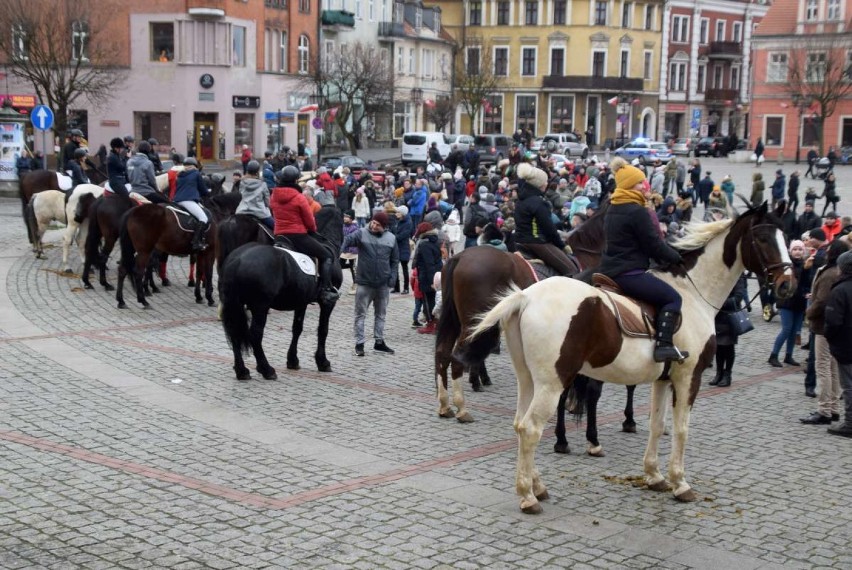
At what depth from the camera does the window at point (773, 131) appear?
74000 mm

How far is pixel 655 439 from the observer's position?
381 inches

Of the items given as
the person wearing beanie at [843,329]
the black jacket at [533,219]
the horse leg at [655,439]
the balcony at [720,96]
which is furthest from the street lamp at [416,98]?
the horse leg at [655,439]

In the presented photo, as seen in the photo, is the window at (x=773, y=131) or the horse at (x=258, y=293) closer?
the horse at (x=258, y=293)

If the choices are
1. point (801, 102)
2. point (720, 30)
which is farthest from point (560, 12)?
point (801, 102)

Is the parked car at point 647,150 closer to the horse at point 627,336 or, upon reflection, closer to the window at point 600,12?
the window at point 600,12

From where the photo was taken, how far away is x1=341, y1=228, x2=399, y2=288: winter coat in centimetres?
1512

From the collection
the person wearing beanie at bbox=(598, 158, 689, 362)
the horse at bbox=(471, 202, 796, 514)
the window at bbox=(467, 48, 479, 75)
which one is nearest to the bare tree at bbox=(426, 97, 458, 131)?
the window at bbox=(467, 48, 479, 75)

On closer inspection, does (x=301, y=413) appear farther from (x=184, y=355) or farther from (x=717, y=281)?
(x=717, y=281)

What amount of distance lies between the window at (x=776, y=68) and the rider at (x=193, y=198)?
61150mm

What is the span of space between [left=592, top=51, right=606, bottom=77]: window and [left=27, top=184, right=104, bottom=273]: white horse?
7020 cm

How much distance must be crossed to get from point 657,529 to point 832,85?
211 ft

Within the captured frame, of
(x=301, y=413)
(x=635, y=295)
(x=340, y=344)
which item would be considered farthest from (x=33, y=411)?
(x=635, y=295)

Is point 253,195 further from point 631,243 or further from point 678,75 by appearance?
point 678,75

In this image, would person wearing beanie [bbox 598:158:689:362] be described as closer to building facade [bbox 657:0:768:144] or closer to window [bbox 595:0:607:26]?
window [bbox 595:0:607:26]
